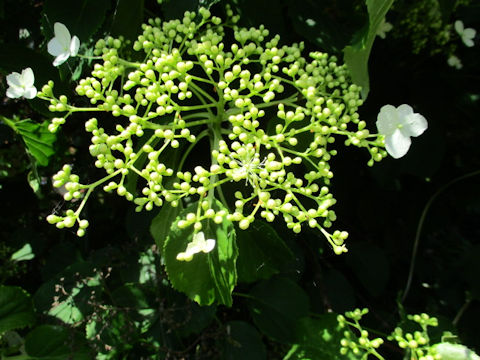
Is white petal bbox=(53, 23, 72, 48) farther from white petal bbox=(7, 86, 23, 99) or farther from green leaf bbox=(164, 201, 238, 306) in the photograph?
green leaf bbox=(164, 201, 238, 306)

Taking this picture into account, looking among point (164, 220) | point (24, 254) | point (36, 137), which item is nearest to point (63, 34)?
point (36, 137)

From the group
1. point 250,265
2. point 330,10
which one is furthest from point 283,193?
point 330,10

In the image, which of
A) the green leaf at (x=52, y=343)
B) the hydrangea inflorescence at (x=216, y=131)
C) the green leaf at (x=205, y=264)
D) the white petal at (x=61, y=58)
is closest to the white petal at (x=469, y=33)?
the hydrangea inflorescence at (x=216, y=131)

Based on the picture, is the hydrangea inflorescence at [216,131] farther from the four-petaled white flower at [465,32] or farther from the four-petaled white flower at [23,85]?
the four-petaled white flower at [465,32]

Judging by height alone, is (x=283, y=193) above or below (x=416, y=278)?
above

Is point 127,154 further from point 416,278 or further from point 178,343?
point 416,278

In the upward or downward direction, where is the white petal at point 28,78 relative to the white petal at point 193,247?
upward
